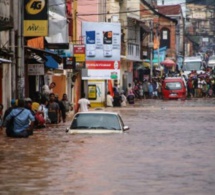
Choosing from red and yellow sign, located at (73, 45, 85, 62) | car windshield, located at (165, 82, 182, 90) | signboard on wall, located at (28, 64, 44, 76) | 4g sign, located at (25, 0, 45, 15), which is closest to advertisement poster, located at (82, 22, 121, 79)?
red and yellow sign, located at (73, 45, 85, 62)

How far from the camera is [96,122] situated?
3098 centimetres

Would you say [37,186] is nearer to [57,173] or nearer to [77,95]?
[57,173]

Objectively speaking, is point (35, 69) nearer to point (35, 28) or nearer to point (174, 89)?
point (35, 28)

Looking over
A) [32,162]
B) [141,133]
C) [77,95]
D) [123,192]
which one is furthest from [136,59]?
[123,192]

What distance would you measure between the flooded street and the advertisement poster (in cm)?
3182

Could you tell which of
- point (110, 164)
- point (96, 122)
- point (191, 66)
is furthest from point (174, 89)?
point (110, 164)

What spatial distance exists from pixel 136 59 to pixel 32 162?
7910 cm

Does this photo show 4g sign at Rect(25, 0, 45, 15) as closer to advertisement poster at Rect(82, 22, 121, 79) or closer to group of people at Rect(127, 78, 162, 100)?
advertisement poster at Rect(82, 22, 121, 79)

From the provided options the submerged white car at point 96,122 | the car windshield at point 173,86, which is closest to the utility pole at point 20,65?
the submerged white car at point 96,122

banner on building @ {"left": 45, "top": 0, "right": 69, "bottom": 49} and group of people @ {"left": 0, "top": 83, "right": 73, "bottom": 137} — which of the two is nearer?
group of people @ {"left": 0, "top": 83, "right": 73, "bottom": 137}

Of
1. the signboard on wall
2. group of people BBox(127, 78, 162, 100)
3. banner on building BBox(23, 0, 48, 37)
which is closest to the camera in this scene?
banner on building BBox(23, 0, 48, 37)

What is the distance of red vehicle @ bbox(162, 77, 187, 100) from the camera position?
84.4m

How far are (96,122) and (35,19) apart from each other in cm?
1245

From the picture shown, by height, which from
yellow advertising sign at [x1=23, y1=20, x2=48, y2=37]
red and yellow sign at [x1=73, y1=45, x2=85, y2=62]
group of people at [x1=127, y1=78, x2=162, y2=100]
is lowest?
group of people at [x1=127, y1=78, x2=162, y2=100]
